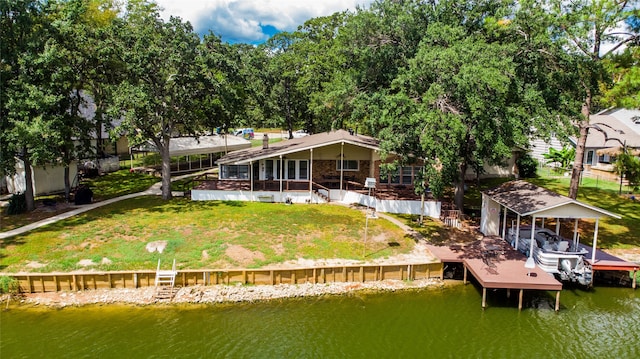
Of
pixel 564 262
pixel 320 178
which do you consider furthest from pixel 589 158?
pixel 320 178

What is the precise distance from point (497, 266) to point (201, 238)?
1431 centimetres

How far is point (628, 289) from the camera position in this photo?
19.5m

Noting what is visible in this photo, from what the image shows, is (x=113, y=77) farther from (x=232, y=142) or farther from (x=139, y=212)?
(x=232, y=142)

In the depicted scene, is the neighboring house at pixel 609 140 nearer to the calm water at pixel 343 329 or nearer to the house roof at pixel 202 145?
the calm water at pixel 343 329

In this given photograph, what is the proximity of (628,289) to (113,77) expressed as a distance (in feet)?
105

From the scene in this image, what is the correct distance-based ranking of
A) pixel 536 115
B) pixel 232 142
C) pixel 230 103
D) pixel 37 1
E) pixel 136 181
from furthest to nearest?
pixel 232 142
pixel 136 181
pixel 230 103
pixel 37 1
pixel 536 115

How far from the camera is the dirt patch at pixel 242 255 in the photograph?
20.0m

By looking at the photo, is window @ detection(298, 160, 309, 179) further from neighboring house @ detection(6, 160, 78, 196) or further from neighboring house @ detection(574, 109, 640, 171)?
neighboring house @ detection(574, 109, 640, 171)

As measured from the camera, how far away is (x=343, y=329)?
15.9m

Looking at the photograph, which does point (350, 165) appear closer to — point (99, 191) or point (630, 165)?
point (630, 165)

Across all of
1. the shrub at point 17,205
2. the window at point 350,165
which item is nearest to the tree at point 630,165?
the window at point 350,165

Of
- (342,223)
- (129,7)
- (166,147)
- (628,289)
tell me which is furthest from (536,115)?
(129,7)

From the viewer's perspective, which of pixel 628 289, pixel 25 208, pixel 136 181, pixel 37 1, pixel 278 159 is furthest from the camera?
pixel 136 181

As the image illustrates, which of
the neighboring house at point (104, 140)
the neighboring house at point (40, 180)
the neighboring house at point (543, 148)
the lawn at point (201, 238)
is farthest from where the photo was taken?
the neighboring house at point (543, 148)
